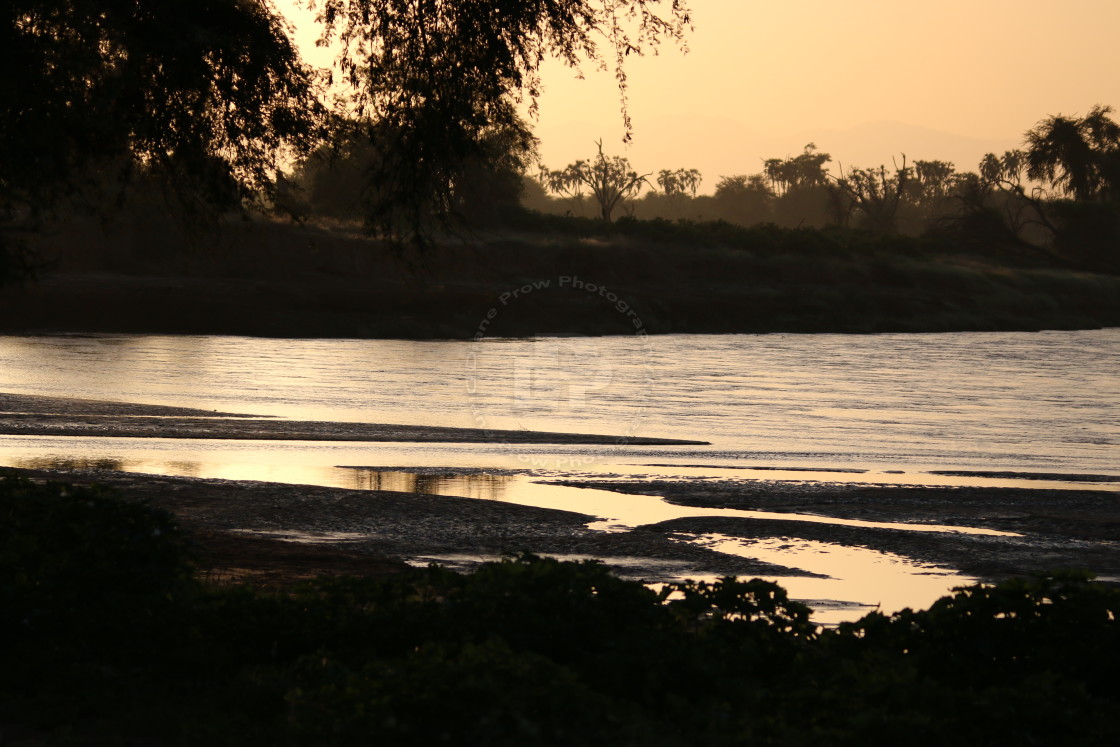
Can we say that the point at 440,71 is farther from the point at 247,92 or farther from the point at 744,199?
the point at 744,199

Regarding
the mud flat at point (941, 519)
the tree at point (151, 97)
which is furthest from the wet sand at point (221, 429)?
the tree at point (151, 97)

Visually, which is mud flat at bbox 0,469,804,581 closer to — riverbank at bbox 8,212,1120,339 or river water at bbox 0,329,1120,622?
river water at bbox 0,329,1120,622

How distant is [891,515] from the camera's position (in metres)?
13.8

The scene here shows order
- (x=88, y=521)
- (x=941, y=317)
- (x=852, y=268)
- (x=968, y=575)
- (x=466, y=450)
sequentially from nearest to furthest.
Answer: (x=88, y=521) < (x=968, y=575) < (x=466, y=450) < (x=941, y=317) < (x=852, y=268)

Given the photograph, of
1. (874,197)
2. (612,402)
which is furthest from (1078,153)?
(612,402)

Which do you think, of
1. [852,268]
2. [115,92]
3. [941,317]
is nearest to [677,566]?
[115,92]

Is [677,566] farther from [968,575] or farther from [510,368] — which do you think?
[510,368]

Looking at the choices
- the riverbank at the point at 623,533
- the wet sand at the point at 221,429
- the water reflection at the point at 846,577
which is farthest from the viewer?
the wet sand at the point at 221,429

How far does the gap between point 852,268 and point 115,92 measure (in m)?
64.5

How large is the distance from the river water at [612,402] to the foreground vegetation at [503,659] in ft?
13.0

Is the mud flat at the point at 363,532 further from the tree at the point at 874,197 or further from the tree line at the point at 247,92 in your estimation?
the tree at the point at 874,197

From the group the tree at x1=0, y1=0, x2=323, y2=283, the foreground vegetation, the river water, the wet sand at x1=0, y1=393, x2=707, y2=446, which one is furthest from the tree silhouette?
the wet sand at x1=0, y1=393, x2=707, y2=446

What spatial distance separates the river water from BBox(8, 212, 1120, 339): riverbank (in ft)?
12.0

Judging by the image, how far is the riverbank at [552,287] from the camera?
51094mm
